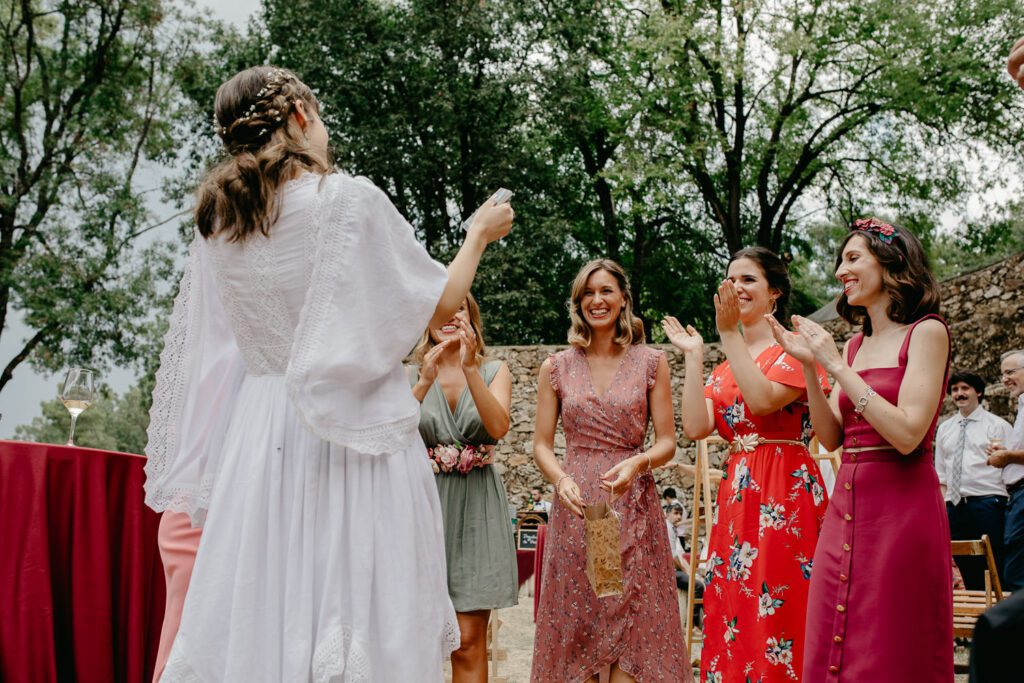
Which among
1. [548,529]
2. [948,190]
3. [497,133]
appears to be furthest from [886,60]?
[548,529]

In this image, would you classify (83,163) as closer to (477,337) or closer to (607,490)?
(477,337)

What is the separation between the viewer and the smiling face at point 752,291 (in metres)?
3.72

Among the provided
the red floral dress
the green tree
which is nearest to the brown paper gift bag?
the red floral dress

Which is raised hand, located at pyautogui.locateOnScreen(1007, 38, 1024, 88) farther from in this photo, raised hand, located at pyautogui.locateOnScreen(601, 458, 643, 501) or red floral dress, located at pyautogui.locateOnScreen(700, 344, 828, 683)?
raised hand, located at pyautogui.locateOnScreen(601, 458, 643, 501)

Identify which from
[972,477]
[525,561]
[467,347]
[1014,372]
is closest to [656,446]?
[467,347]

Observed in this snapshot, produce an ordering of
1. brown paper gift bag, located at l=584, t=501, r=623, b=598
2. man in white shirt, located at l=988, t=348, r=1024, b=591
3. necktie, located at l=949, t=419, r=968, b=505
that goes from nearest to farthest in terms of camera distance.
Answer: brown paper gift bag, located at l=584, t=501, r=623, b=598 → man in white shirt, located at l=988, t=348, r=1024, b=591 → necktie, located at l=949, t=419, r=968, b=505

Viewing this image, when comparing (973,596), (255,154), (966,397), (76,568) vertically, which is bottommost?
(973,596)

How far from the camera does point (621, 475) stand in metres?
3.45

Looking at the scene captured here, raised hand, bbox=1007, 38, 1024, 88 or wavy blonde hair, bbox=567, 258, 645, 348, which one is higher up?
raised hand, bbox=1007, 38, 1024, 88

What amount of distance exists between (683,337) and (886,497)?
4.12 feet

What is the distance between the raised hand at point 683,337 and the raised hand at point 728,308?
Answer: 0.50 ft

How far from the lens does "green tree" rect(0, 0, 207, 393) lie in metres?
18.8

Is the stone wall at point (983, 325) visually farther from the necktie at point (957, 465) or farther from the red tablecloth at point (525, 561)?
the red tablecloth at point (525, 561)

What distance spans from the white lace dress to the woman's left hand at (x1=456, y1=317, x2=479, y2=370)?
141cm
